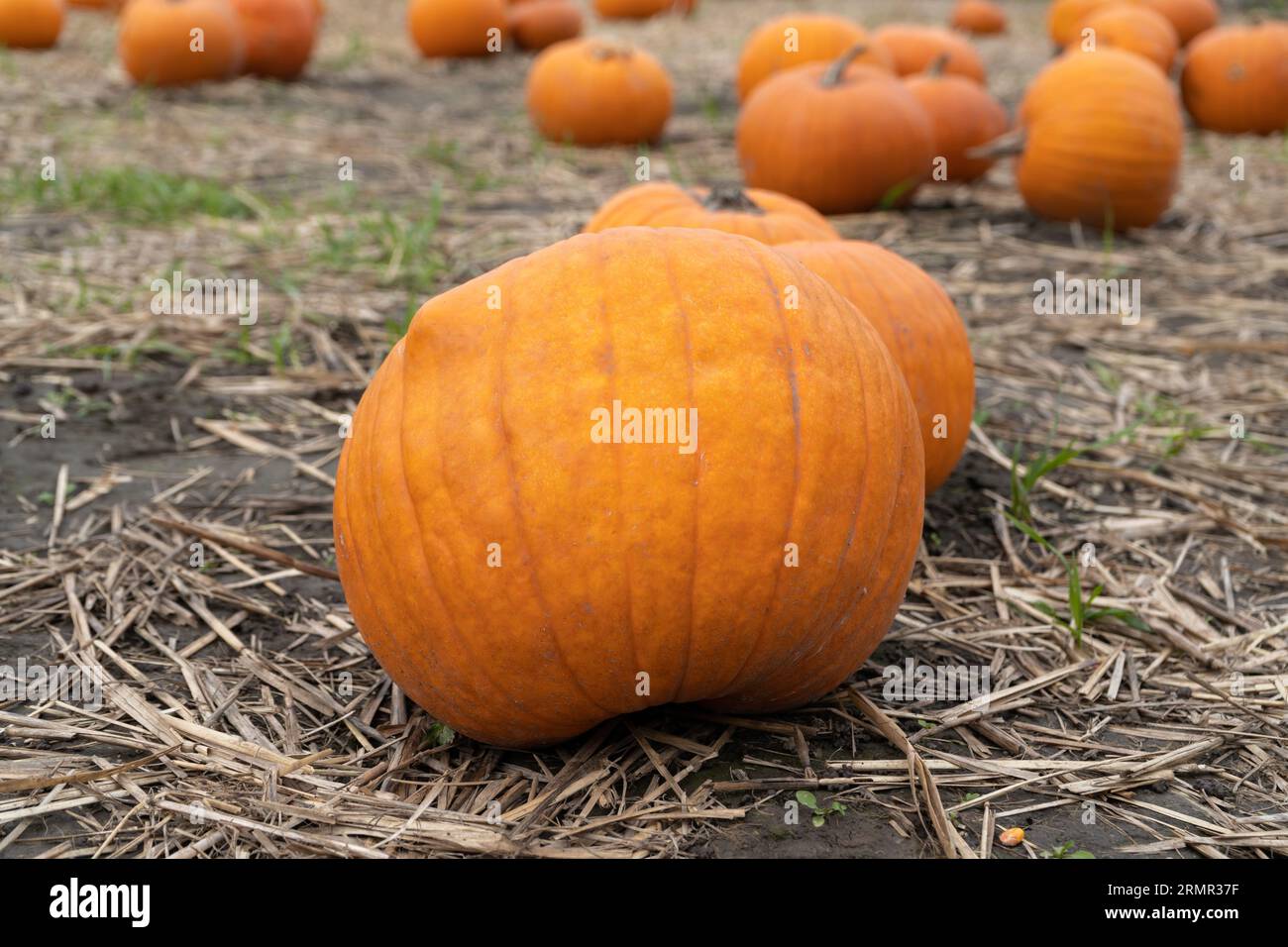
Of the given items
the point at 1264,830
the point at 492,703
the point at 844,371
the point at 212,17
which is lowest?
the point at 1264,830

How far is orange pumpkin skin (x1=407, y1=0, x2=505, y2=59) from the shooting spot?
10375mm

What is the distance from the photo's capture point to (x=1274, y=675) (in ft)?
8.18

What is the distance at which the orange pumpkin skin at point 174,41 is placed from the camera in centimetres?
842

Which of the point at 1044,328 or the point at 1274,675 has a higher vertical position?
the point at 1044,328

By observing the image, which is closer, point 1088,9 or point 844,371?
point 844,371

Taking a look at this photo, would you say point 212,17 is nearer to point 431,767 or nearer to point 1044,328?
point 1044,328

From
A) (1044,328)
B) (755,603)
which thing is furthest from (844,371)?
(1044,328)

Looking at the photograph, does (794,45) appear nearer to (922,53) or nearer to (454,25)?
(922,53)

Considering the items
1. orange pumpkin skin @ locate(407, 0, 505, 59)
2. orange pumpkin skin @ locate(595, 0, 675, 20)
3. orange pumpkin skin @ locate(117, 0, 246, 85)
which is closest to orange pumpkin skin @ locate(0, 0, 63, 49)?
orange pumpkin skin @ locate(117, 0, 246, 85)

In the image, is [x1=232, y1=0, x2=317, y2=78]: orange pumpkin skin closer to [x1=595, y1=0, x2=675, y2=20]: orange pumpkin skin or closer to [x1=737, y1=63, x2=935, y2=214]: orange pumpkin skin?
[x1=595, y1=0, x2=675, y2=20]: orange pumpkin skin

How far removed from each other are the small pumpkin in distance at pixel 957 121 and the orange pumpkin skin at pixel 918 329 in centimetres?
341

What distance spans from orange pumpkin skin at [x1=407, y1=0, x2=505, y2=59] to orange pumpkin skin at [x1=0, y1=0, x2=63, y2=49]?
277 cm
